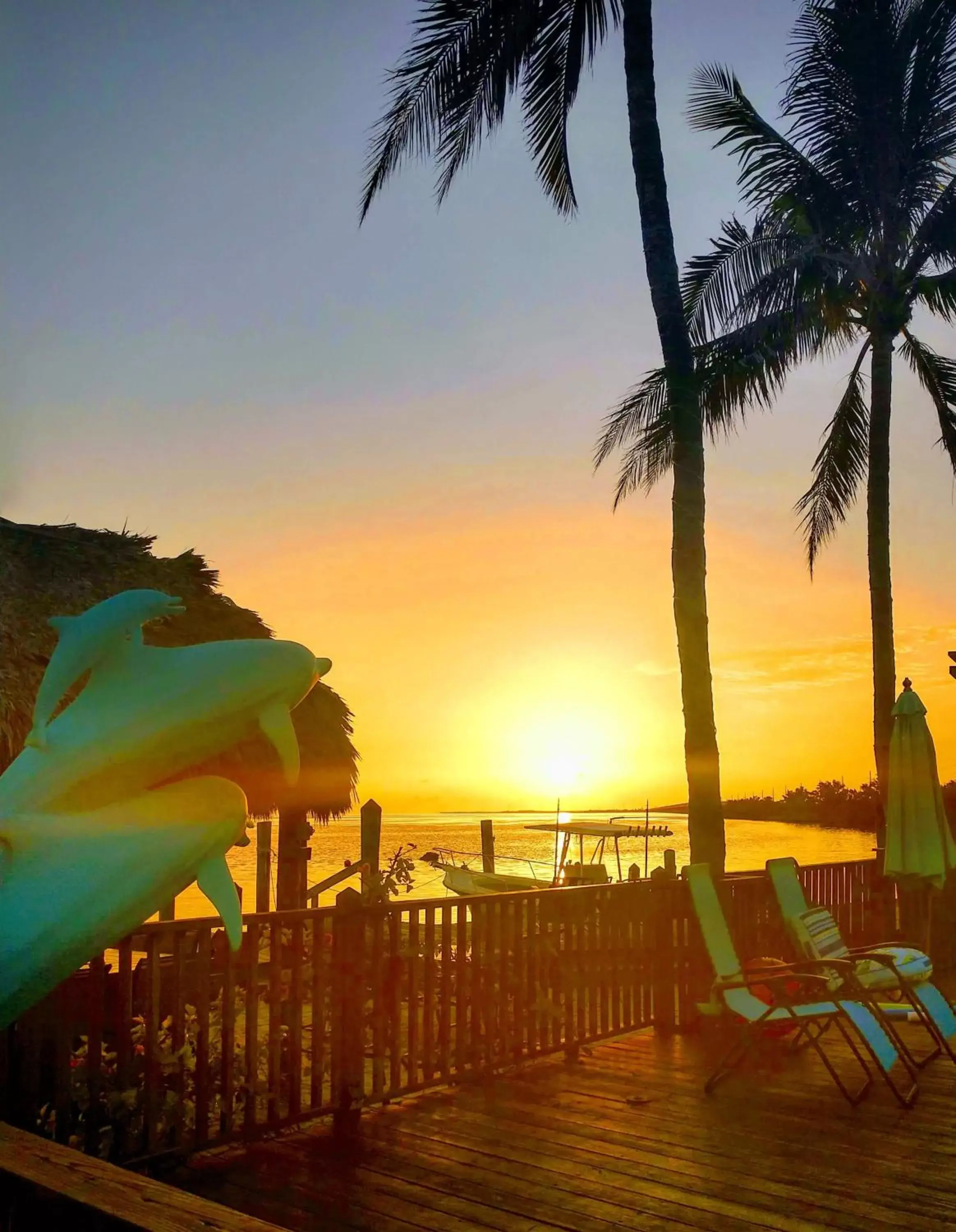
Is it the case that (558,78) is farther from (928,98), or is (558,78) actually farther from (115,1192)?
(115,1192)

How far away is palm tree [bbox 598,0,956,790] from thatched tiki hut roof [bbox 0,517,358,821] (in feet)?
16.8

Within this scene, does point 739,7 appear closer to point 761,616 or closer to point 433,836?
point 761,616

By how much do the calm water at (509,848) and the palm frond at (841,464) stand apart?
5.12m

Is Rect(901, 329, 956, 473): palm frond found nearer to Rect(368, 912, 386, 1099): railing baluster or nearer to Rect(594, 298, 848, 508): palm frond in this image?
Rect(594, 298, 848, 508): palm frond

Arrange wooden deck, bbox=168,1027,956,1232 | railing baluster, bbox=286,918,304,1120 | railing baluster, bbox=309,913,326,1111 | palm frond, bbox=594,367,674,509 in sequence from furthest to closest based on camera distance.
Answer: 1. palm frond, bbox=594,367,674,509
2. railing baluster, bbox=309,913,326,1111
3. railing baluster, bbox=286,918,304,1120
4. wooden deck, bbox=168,1027,956,1232

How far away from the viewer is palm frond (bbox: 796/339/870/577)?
15594 mm

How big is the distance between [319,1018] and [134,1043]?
3.30ft

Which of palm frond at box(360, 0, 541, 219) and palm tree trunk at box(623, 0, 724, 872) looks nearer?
palm tree trunk at box(623, 0, 724, 872)

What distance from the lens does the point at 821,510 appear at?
1595 centimetres

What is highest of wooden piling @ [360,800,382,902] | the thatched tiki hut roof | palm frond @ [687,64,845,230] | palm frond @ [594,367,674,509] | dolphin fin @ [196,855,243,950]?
palm frond @ [687,64,845,230]

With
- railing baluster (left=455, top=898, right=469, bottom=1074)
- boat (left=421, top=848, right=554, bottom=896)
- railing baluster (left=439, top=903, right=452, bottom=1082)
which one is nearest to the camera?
railing baluster (left=439, top=903, right=452, bottom=1082)

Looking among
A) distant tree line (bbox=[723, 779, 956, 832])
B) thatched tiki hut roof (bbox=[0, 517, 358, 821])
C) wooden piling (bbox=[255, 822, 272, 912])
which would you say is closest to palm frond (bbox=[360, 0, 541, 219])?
thatched tiki hut roof (bbox=[0, 517, 358, 821])

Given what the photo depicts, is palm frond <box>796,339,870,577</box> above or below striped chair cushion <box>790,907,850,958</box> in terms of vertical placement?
above

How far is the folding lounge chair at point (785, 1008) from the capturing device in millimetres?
5566
